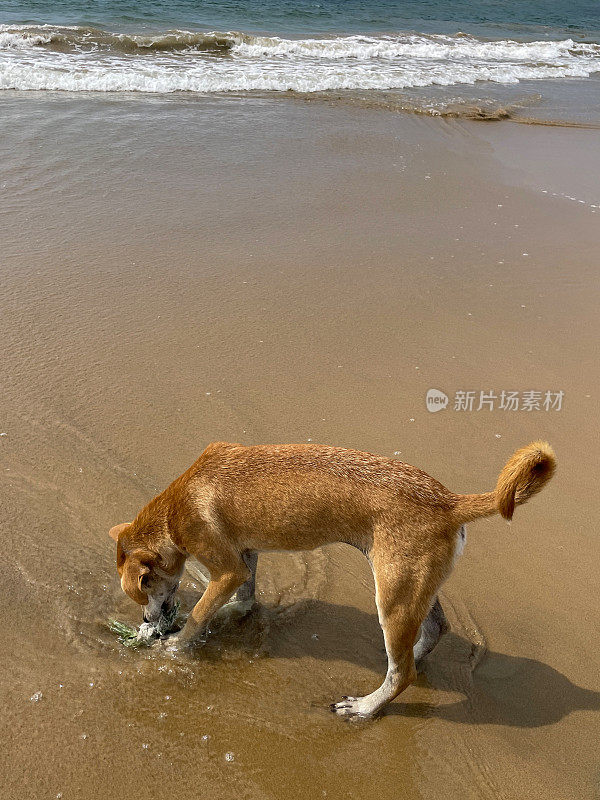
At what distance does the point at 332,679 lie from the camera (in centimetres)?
434

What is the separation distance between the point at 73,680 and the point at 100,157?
8.89 metres

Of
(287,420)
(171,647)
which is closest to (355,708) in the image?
(171,647)

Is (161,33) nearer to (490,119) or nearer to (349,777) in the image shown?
(490,119)

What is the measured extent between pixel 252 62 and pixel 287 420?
52.4 ft

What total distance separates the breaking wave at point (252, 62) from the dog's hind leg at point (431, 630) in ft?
46.6

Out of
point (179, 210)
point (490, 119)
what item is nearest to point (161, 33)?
point (490, 119)

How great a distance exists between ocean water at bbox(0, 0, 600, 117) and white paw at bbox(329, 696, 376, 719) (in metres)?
13.9

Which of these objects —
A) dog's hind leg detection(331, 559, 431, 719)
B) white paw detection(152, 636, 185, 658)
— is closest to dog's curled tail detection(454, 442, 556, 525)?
dog's hind leg detection(331, 559, 431, 719)

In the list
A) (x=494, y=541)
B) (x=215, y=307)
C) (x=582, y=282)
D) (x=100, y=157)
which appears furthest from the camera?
(x=100, y=157)

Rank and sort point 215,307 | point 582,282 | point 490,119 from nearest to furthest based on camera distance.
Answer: point 215,307
point 582,282
point 490,119

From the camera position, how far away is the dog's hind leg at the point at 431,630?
4.23 metres

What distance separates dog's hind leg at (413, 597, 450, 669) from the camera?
4.23 metres

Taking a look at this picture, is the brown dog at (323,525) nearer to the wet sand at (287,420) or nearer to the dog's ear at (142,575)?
the dog's ear at (142,575)

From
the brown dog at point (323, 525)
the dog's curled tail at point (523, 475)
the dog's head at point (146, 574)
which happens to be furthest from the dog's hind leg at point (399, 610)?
the dog's head at point (146, 574)
